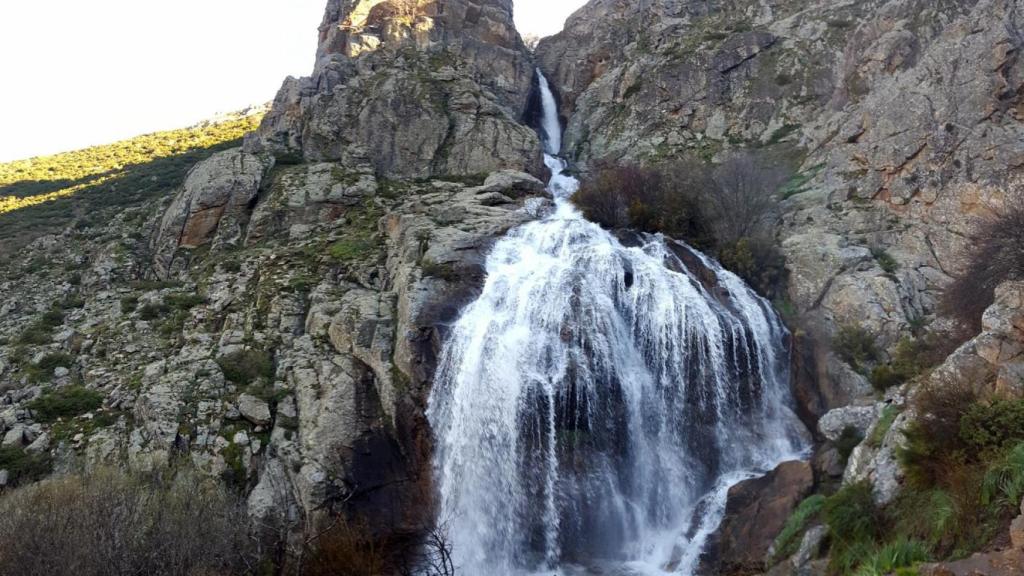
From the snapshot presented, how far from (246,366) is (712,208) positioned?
72.1ft

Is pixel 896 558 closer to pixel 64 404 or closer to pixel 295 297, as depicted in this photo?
Result: pixel 295 297

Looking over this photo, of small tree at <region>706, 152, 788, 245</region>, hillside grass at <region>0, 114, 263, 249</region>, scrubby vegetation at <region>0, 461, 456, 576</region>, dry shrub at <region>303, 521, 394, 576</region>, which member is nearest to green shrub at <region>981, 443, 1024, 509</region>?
scrubby vegetation at <region>0, 461, 456, 576</region>

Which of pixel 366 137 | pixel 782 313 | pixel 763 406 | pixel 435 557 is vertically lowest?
pixel 435 557

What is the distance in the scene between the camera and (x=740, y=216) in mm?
28391

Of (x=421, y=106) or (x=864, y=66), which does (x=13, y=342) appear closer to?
(x=421, y=106)

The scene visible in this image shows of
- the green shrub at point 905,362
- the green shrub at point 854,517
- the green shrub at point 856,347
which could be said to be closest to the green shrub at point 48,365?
the green shrub at point 854,517

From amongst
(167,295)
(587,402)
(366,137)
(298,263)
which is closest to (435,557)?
(587,402)

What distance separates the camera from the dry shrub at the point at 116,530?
12.8m

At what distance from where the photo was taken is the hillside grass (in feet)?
128

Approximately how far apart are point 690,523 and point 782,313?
33.9 feet

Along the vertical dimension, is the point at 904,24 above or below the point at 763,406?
above

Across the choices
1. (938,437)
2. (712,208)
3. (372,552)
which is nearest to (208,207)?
(372,552)

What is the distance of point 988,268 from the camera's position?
55.5ft

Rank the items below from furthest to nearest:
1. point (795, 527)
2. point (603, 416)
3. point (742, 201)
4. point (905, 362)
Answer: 1. point (742, 201)
2. point (603, 416)
3. point (905, 362)
4. point (795, 527)
